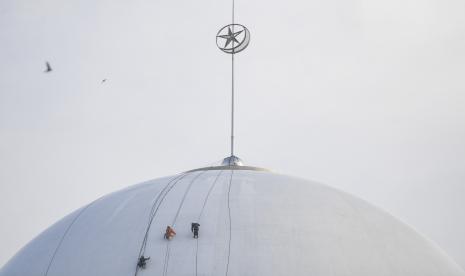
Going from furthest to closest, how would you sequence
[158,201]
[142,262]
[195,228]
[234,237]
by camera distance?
1. [158,201]
2. [195,228]
3. [234,237]
4. [142,262]

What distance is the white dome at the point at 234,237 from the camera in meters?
18.2

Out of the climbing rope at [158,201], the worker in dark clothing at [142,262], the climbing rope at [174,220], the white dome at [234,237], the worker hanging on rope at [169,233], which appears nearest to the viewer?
the climbing rope at [174,220]

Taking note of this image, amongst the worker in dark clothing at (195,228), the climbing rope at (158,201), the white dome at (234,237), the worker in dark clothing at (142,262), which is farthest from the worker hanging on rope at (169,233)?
the worker in dark clothing at (142,262)

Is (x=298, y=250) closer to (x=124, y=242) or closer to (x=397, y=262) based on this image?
(x=397, y=262)

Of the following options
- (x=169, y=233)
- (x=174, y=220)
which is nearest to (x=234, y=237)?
(x=169, y=233)

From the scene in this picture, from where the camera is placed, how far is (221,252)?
1827 centimetres

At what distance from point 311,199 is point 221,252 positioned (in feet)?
18.3

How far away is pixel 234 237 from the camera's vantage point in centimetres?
1892

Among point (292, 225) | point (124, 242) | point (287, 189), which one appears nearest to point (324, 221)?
point (292, 225)

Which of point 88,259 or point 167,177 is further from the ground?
point 167,177

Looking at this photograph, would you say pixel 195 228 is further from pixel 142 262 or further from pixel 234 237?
pixel 142 262

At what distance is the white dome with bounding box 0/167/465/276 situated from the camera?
18.2 meters

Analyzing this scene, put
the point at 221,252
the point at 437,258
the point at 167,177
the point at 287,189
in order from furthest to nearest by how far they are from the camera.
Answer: the point at 167,177, the point at 287,189, the point at 437,258, the point at 221,252

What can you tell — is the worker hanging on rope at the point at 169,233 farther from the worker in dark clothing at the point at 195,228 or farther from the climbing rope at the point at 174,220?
the worker in dark clothing at the point at 195,228
